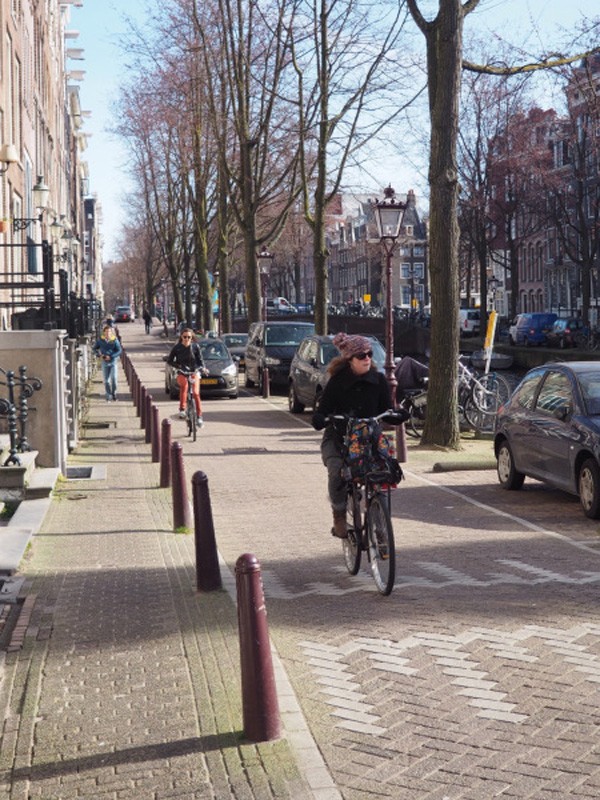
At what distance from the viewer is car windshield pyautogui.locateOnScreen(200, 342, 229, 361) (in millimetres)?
30672

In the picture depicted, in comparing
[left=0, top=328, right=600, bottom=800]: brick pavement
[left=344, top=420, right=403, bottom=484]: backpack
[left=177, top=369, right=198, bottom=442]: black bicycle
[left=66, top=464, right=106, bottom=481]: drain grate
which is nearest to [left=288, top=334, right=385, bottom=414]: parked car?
[left=177, top=369, right=198, bottom=442]: black bicycle

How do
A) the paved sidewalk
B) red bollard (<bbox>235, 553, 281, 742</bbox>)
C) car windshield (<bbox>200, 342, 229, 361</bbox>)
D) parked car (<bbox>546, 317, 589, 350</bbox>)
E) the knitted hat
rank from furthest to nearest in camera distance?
1. parked car (<bbox>546, 317, 589, 350</bbox>)
2. car windshield (<bbox>200, 342, 229, 361</bbox>)
3. the knitted hat
4. red bollard (<bbox>235, 553, 281, 742</bbox>)
5. the paved sidewalk

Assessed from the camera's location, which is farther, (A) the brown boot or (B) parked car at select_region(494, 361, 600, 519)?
(B) parked car at select_region(494, 361, 600, 519)

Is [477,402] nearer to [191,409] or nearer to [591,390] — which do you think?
[191,409]

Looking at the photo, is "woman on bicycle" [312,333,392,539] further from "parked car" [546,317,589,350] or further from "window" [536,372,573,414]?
"parked car" [546,317,589,350]

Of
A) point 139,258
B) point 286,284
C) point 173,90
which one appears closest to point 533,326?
point 173,90

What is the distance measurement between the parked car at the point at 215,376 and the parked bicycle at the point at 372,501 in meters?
21.1

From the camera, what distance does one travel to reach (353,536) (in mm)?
8609

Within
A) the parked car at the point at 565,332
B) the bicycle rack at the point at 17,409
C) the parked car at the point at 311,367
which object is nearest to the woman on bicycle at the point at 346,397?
the bicycle rack at the point at 17,409

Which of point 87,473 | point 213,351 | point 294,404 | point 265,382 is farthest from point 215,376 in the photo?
point 87,473

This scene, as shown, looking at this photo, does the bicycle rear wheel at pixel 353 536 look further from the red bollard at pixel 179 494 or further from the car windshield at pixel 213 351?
the car windshield at pixel 213 351

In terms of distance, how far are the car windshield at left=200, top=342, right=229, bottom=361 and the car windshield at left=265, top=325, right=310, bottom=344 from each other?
151cm

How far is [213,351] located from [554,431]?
18912mm

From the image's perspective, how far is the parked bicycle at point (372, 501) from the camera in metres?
7.84
